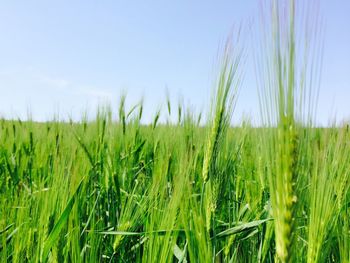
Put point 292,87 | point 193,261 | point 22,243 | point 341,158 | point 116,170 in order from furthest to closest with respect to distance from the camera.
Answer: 1. point 116,170
2. point 341,158
3. point 22,243
4. point 193,261
5. point 292,87

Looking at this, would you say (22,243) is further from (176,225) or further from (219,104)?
(219,104)

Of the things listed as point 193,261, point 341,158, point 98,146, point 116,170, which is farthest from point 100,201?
point 341,158

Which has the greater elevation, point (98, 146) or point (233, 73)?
point (233, 73)

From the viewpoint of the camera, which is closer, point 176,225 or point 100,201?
point 176,225

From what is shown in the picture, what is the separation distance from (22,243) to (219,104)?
0.61 m

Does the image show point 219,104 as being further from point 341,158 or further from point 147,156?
point 147,156

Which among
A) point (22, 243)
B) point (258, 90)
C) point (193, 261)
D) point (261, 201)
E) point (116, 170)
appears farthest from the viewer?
point (116, 170)

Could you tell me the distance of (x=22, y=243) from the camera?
1026 millimetres

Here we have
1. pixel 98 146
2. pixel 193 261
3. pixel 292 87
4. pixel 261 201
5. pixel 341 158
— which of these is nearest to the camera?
pixel 292 87

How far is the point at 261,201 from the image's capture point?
54.4 inches

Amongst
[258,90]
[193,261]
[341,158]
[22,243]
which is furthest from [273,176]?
[22,243]

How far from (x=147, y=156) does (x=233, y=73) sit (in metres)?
1.16

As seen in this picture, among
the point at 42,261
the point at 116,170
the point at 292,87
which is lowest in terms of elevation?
the point at 42,261

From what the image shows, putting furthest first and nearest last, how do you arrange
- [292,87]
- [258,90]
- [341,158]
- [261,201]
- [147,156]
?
1. [147,156]
2. [261,201]
3. [341,158]
4. [258,90]
5. [292,87]
